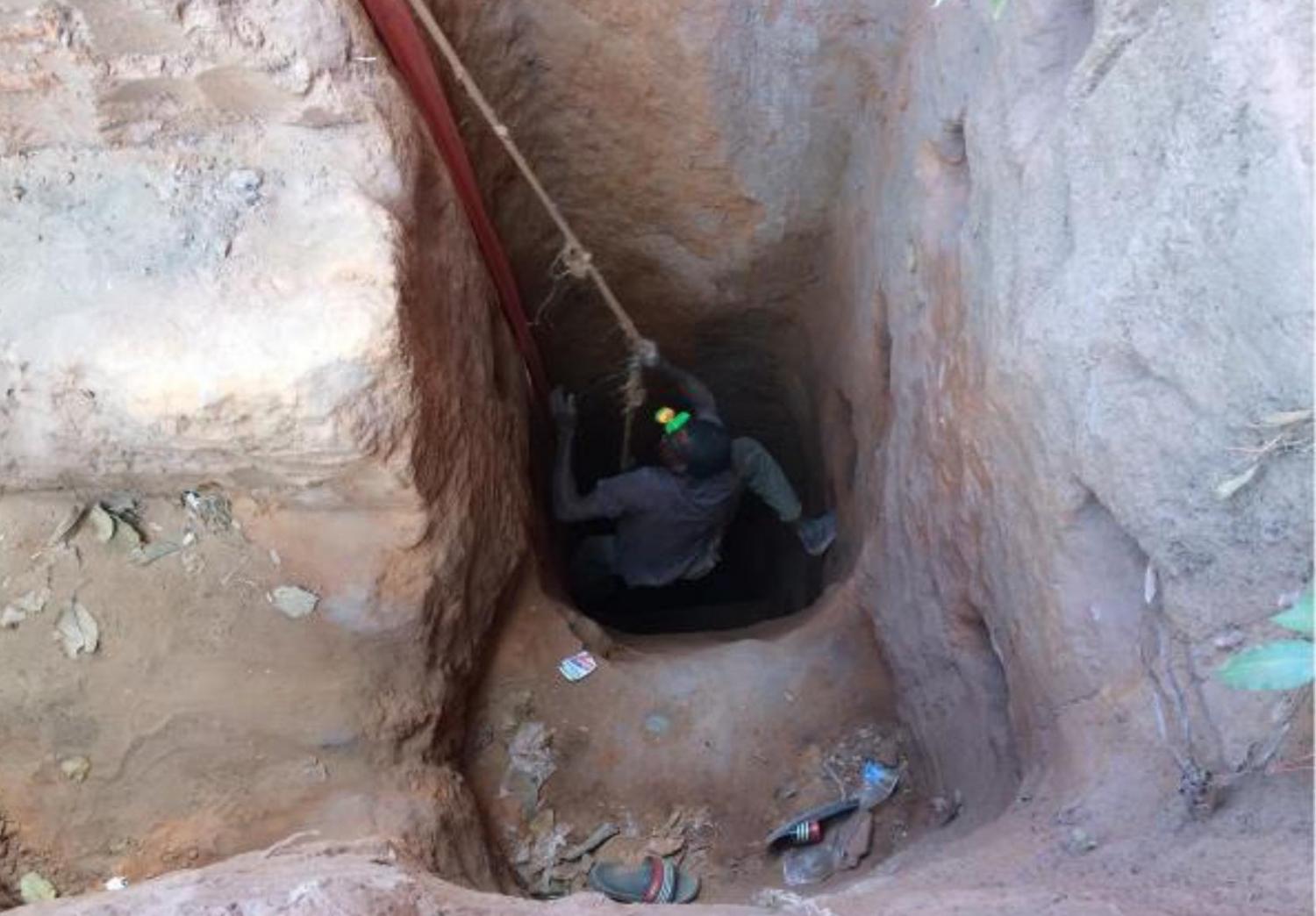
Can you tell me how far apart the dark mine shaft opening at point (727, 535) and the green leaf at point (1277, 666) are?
3469 millimetres

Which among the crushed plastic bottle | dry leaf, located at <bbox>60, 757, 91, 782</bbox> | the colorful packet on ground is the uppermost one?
dry leaf, located at <bbox>60, 757, 91, 782</bbox>

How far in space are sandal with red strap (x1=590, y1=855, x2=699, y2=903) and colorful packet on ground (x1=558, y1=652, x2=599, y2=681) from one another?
594mm

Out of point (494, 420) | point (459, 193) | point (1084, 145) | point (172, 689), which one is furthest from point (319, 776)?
point (1084, 145)

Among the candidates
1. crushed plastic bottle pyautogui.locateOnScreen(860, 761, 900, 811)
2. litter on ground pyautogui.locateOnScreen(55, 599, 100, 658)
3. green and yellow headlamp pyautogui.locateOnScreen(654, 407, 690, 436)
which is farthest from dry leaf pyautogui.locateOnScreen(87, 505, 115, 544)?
crushed plastic bottle pyautogui.locateOnScreen(860, 761, 900, 811)

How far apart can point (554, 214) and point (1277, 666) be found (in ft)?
8.18

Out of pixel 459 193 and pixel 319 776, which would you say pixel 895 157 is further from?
pixel 319 776

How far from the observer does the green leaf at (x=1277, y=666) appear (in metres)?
1.33

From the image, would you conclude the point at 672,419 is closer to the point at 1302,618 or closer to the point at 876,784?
the point at 876,784

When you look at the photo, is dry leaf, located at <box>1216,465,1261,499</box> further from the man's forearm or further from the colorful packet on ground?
the man's forearm

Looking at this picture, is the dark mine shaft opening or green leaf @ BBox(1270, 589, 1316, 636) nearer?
green leaf @ BBox(1270, 589, 1316, 636)

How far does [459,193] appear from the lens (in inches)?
127

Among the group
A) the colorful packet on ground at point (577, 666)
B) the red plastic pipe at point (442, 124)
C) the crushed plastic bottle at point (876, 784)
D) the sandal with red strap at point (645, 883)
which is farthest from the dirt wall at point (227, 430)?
the crushed plastic bottle at point (876, 784)

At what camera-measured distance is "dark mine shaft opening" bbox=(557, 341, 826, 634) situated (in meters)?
5.22

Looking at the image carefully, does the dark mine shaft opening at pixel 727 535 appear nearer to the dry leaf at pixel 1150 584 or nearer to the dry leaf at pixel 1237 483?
the dry leaf at pixel 1150 584
